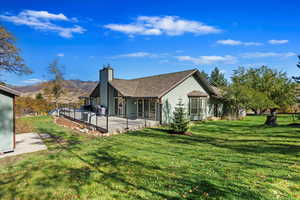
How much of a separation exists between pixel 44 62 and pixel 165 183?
37304mm

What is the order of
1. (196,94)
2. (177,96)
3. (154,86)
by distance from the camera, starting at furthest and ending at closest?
1. (154,86)
2. (196,94)
3. (177,96)

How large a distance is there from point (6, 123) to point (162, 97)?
11.6 meters

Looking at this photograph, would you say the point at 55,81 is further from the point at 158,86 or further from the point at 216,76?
the point at 216,76

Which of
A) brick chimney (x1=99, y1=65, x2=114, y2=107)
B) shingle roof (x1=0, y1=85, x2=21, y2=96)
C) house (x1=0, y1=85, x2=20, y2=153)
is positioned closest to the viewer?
shingle roof (x1=0, y1=85, x2=21, y2=96)

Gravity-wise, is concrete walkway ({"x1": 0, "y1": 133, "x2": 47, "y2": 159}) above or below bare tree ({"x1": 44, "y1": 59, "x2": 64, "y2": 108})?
below

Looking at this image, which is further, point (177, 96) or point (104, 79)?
point (104, 79)

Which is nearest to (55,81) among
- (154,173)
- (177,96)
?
(177,96)

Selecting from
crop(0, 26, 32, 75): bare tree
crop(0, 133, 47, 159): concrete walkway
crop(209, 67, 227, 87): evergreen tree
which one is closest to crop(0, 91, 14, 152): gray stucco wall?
crop(0, 133, 47, 159): concrete walkway

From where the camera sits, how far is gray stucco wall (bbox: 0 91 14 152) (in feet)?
23.7

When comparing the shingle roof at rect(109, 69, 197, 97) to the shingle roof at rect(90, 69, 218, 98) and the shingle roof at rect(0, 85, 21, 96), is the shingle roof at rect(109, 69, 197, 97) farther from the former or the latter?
the shingle roof at rect(0, 85, 21, 96)

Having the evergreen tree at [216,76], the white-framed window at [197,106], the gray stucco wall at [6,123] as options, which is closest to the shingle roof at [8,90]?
the gray stucco wall at [6,123]

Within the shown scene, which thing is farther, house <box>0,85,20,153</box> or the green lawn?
house <box>0,85,20,153</box>

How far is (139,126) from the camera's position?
13688mm

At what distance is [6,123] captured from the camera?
287 inches
